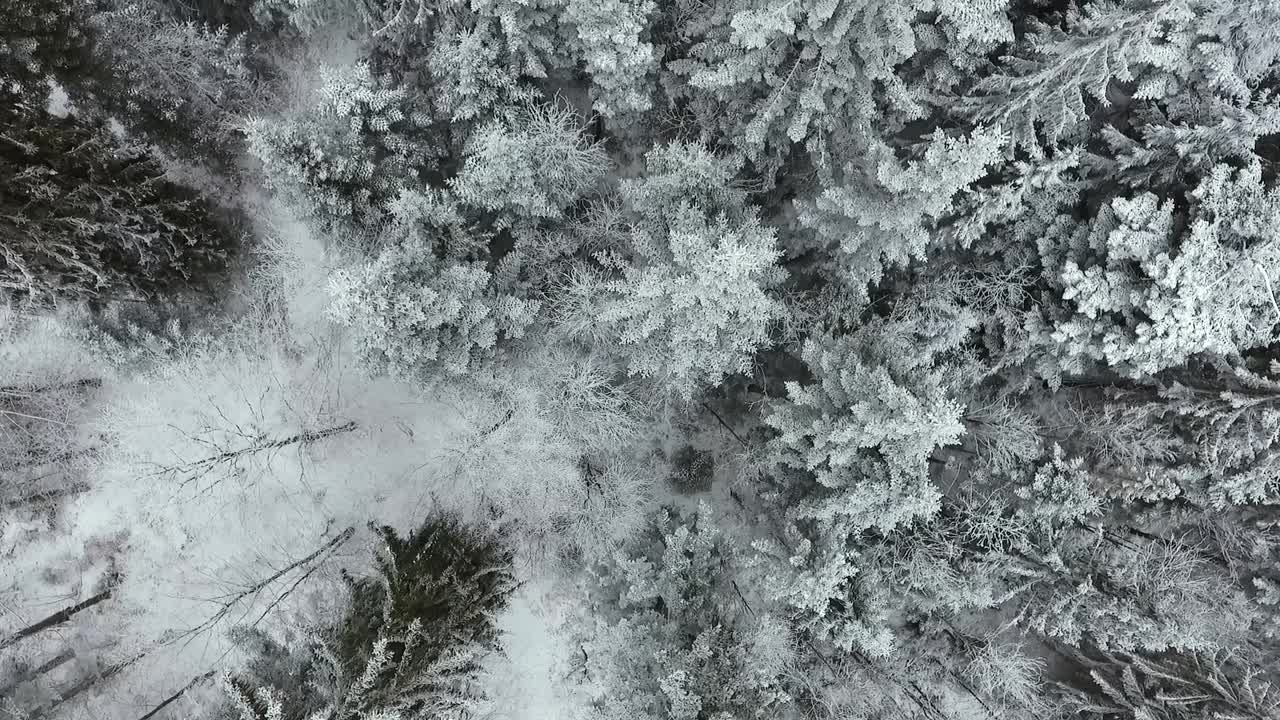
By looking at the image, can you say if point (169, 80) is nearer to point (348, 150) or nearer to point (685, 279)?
point (348, 150)

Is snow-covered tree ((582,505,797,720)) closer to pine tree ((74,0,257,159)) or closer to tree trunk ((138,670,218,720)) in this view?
tree trunk ((138,670,218,720))

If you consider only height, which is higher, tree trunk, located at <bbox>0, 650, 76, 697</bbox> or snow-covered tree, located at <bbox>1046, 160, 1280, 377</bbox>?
tree trunk, located at <bbox>0, 650, 76, 697</bbox>

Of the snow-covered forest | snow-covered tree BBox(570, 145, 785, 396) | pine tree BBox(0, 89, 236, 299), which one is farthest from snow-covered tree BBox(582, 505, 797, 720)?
pine tree BBox(0, 89, 236, 299)

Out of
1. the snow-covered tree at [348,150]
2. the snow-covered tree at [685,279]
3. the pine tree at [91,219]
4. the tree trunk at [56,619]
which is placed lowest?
the snow-covered tree at [685,279]

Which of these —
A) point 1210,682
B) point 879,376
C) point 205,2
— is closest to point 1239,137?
point 879,376

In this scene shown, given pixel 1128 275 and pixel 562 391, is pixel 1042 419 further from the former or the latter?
pixel 562 391

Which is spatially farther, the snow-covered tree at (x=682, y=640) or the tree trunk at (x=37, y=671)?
the tree trunk at (x=37, y=671)

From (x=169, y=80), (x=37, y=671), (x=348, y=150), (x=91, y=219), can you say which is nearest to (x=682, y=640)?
(x=348, y=150)

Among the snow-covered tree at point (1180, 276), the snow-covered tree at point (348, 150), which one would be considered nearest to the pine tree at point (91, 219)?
the snow-covered tree at point (348, 150)

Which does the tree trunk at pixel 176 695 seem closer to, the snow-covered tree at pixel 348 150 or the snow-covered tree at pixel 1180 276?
the snow-covered tree at pixel 348 150
